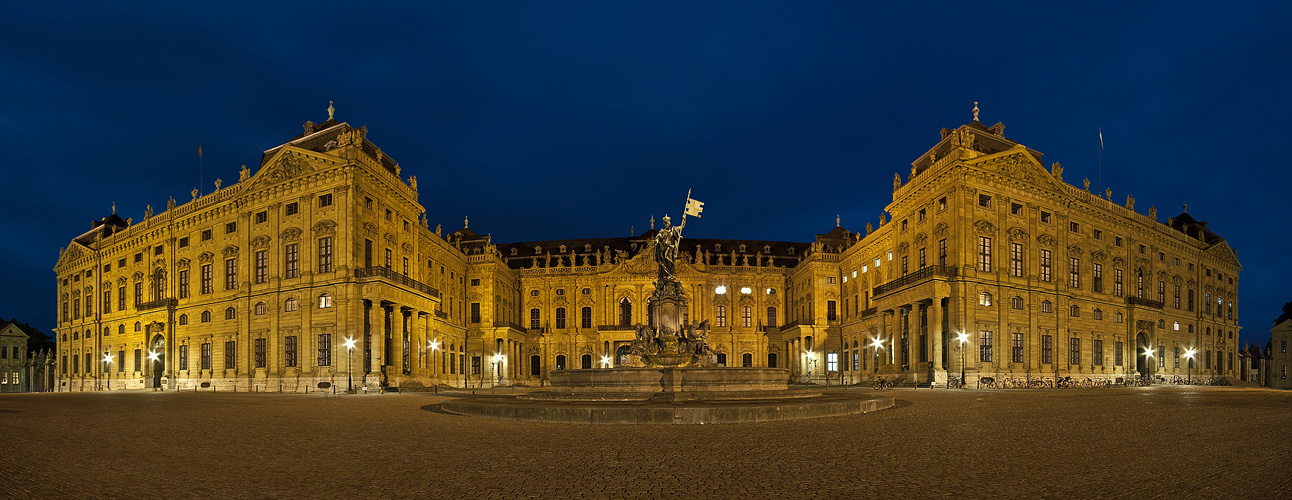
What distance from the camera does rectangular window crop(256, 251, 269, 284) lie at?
5000 cm

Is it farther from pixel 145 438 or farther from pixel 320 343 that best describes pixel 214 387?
pixel 145 438

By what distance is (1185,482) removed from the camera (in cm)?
868

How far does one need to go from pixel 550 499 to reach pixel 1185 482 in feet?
23.2

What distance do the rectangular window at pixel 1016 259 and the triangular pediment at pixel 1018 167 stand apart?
4.40m

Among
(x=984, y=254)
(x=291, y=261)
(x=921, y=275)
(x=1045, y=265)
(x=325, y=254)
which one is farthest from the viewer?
(x=1045, y=265)

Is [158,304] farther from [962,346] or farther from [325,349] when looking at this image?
[962,346]

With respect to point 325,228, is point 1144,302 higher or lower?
lower

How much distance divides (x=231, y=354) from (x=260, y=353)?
341 centimetres

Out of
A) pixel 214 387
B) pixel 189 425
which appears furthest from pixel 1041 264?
pixel 214 387

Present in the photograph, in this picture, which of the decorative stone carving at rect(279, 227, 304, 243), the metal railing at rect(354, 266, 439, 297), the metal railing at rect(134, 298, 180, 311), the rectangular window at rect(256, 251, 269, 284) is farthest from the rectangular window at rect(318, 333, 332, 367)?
the metal railing at rect(134, 298, 180, 311)

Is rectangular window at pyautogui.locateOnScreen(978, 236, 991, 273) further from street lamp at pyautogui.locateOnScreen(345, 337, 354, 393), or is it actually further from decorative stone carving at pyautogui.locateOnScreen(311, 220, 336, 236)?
decorative stone carving at pyautogui.locateOnScreen(311, 220, 336, 236)

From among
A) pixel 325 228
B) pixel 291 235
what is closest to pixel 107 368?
pixel 291 235

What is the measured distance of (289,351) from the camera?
48062 mm

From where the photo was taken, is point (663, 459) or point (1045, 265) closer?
point (663, 459)
